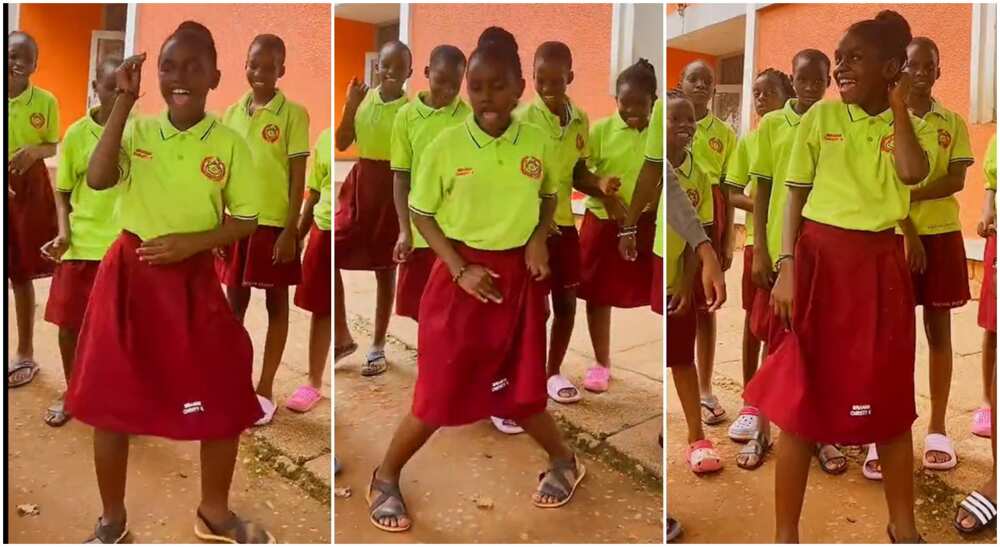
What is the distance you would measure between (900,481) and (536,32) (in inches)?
41.8

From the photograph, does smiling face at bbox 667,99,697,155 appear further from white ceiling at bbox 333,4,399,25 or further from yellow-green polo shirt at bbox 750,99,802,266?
white ceiling at bbox 333,4,399,25

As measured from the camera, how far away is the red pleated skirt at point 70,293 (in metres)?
1.63

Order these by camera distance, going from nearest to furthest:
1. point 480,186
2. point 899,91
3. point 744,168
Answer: point 899,91 → point 480,186 → point 744,168

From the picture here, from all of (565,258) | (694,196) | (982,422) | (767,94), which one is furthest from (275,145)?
(982,422)

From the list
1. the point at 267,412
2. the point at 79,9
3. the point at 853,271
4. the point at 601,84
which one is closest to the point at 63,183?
the point at 79,9

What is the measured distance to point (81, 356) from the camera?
5.13 feet

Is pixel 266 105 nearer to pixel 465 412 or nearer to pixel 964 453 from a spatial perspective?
pixel 465 412

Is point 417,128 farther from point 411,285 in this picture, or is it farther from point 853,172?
point 853,172

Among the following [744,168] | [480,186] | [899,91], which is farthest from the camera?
[744,168]

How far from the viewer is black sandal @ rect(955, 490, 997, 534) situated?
1641mm

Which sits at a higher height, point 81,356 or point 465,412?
point 81,356

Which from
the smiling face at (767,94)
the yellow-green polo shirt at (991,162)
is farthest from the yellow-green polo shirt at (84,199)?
the yellow-green polo shirt at (991,162)

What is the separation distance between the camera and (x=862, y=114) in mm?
1545

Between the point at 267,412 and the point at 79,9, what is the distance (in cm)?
83
